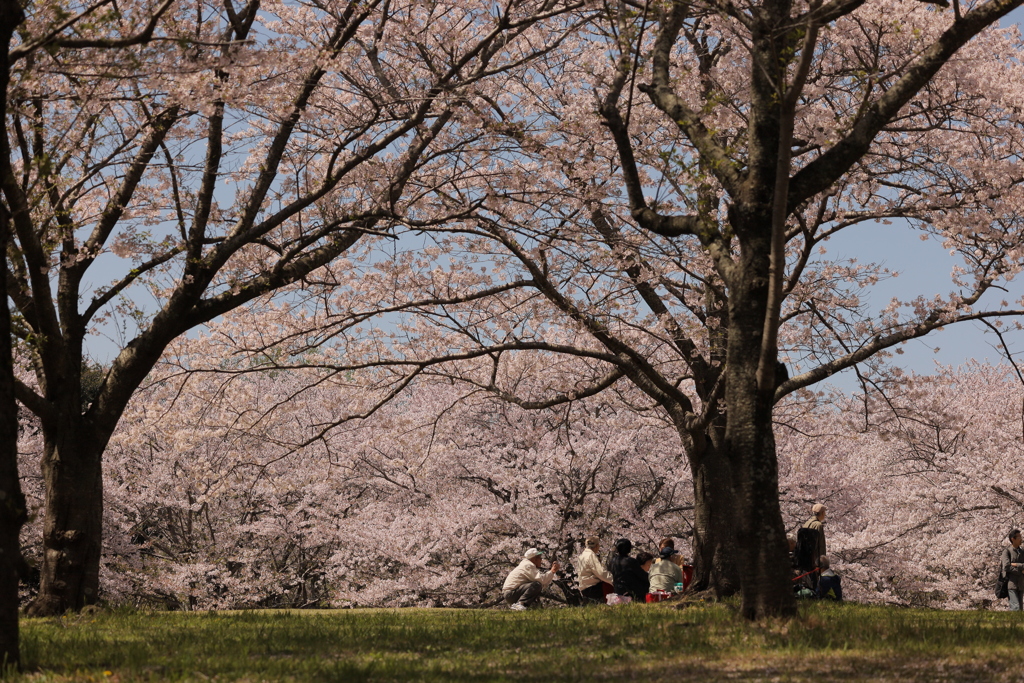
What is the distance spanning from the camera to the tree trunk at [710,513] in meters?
12.1

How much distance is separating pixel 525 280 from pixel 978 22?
21.2 ft

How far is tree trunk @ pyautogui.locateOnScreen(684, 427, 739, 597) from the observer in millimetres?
12055

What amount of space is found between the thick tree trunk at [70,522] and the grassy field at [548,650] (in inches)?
44.6

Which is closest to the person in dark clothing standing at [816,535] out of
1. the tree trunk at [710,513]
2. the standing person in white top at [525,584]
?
the tree trunk at [710,513]

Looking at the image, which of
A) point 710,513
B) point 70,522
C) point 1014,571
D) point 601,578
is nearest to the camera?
point 70,522

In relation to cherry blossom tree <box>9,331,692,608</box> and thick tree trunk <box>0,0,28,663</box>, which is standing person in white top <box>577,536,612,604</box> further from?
thick tree trunk <box>0,0,28,663</box>

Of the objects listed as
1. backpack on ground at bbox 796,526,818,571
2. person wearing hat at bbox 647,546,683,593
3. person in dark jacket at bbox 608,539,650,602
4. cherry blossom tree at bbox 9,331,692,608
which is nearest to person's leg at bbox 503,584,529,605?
person in dark jacket at bbox 608,539,650,602

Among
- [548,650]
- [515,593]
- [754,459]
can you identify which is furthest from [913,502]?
[548,650]

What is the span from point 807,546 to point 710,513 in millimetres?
1373

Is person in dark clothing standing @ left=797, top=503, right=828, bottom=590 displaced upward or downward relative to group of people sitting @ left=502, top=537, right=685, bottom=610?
upward

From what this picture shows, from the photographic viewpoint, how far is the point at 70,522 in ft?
31.7

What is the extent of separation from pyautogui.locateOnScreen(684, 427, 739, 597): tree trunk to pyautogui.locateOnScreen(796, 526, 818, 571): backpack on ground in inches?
→ 35.5

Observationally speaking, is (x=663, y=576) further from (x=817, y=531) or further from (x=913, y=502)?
(x=913, y=502)

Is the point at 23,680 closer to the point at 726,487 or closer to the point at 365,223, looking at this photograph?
the point at 365,223
